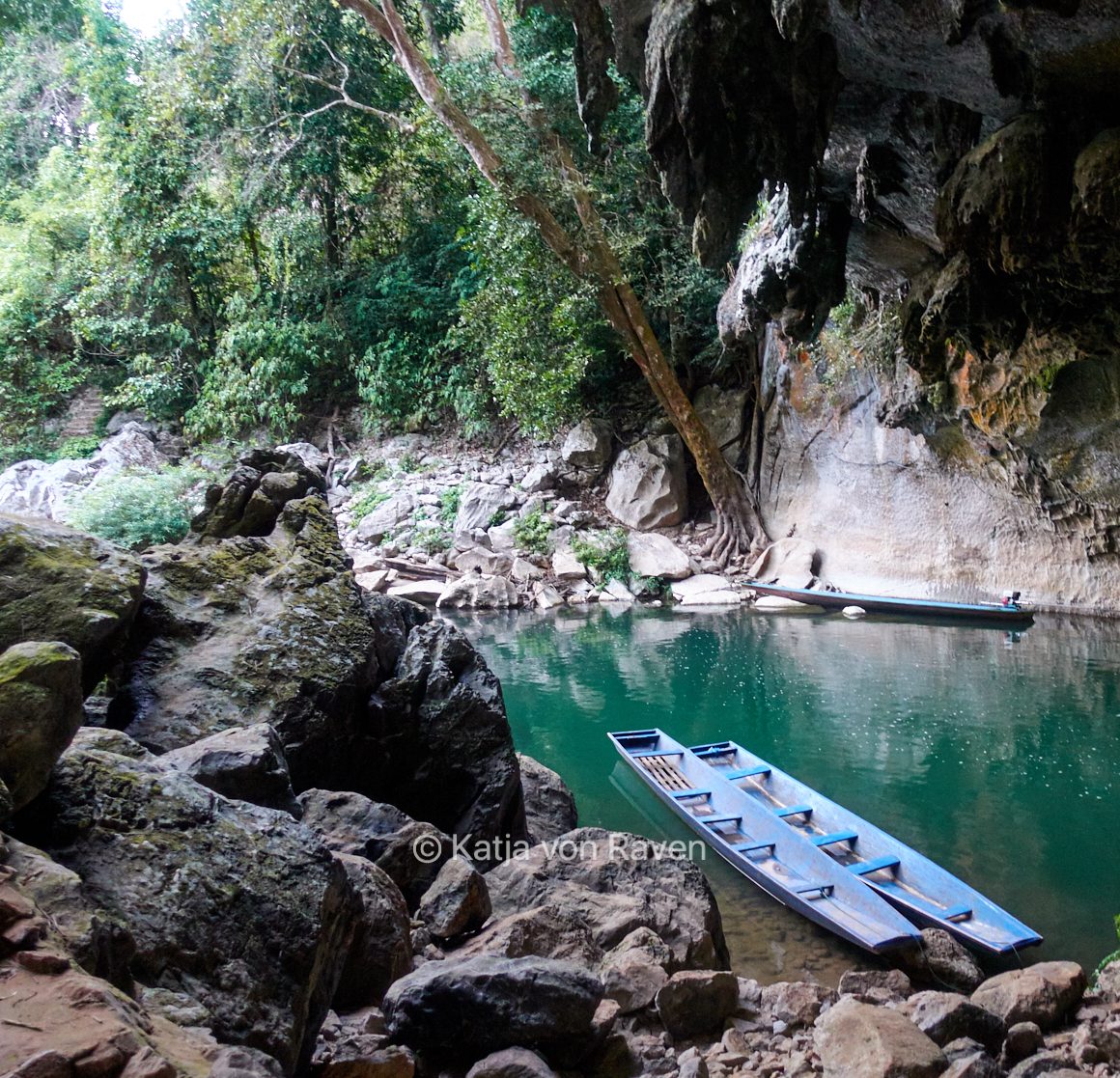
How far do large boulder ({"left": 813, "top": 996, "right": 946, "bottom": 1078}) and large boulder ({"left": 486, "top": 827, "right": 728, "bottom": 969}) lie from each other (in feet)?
3.33

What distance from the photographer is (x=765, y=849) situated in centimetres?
621

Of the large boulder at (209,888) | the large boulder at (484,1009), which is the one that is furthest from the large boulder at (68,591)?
the large boulder at (484,1009)

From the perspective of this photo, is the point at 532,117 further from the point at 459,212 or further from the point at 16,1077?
the point at 16,1077

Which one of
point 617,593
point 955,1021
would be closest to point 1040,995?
point 955,1021

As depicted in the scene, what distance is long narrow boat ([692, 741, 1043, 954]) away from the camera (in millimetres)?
4926

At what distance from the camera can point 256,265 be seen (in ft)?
76.3

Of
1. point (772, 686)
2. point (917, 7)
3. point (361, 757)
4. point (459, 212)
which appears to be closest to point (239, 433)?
point (459, 212)

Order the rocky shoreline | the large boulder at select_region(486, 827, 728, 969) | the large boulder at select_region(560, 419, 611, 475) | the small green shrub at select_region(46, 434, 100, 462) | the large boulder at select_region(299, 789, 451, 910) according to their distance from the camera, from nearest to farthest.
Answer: the rocky shoreline, the large boulder at select_region(299, 789, 451, 910), the large boulder at select_region(486, 827, 728, 969), the large boulder at select_region(560, 419, 611, 475), the small green shrub at select_region(46, 434, 100, 462)

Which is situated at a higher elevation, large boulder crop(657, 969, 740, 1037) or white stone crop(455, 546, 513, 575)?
white stone crop(455, 546, 513, 575)

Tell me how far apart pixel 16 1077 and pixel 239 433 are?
885 inches

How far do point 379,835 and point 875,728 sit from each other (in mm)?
6418

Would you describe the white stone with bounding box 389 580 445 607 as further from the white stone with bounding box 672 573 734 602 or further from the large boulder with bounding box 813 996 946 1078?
the large boulder with bounding box 813 996 946 1078

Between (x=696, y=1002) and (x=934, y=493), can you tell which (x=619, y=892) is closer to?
(x=696, y=1002)

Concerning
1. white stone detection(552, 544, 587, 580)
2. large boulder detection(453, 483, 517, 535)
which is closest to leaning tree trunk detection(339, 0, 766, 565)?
white stone detection(552, 544, 587, 580)
